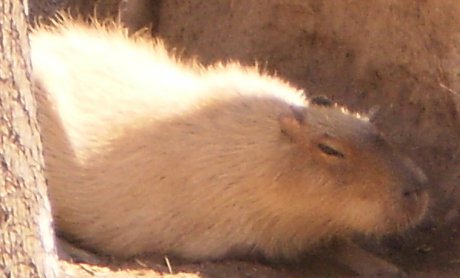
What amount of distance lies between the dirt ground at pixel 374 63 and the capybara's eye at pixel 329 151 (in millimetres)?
525

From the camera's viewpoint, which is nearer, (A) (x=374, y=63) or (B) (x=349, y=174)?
(B) (x=349, y=174)

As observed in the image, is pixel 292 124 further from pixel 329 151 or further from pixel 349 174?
pixel 349 174

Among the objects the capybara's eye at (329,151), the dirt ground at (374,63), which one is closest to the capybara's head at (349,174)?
the capybara's eye at (329,151)

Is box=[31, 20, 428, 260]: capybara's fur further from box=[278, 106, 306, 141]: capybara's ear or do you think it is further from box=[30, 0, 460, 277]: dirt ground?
box=[30, 0, 460, 277]: dirt ground

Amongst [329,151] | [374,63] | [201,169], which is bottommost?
[201,169]

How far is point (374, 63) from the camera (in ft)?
18.7

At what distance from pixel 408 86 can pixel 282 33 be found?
822 mm

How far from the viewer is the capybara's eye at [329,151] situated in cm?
477

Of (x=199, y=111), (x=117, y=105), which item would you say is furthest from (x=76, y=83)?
(x=199, y=111)

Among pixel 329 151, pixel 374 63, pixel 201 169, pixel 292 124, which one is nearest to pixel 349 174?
pixel 329 151

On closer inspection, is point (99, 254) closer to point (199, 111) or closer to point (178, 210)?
point (178, 210)

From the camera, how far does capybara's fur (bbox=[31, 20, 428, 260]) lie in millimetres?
4727

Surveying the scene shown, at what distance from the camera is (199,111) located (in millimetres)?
4871

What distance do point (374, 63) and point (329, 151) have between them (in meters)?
1.07
